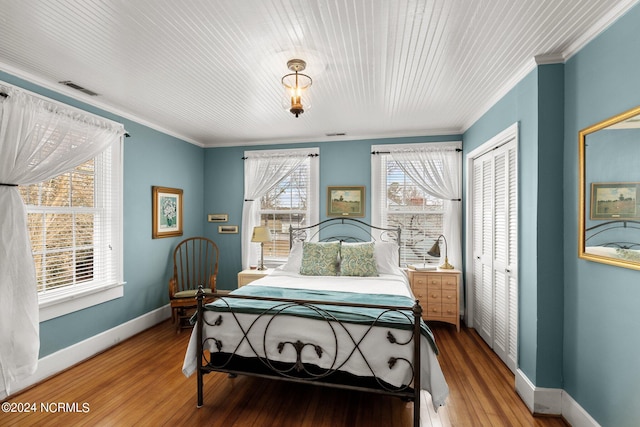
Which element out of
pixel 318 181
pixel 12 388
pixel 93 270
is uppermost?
pixel 318 181

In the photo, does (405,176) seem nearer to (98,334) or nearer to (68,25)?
(68,25)

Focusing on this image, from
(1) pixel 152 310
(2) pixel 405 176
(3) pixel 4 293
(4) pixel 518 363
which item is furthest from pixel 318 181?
(3) pixel 4 293

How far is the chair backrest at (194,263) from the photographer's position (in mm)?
4463

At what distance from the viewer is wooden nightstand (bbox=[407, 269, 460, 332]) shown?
12.9ft

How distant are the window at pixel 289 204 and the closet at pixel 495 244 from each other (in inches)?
85.6

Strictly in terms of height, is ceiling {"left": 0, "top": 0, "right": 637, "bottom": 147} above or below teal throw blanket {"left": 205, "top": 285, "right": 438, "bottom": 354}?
above

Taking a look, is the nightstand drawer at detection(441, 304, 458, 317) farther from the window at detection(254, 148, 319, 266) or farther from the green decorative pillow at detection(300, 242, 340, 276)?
the window at detection(254, 148, 319, 266)

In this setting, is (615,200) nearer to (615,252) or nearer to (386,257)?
(615,252)

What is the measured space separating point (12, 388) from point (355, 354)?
2742 millimetres

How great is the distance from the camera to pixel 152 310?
13.5 ft

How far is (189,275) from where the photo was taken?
4.61m

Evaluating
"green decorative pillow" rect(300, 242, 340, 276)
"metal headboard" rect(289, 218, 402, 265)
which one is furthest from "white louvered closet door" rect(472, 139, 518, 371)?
"green decorative pillow" rect(300, 242, 340, 276)

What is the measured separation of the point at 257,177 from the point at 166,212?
4.58ft

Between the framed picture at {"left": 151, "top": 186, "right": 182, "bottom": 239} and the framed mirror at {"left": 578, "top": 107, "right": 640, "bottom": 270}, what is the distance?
14.3 ft
